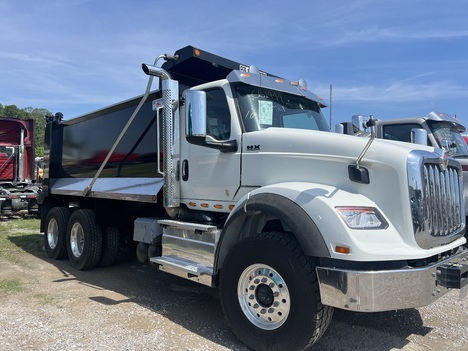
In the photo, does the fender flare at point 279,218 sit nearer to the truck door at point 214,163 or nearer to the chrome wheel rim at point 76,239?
the truck door at point 214,163

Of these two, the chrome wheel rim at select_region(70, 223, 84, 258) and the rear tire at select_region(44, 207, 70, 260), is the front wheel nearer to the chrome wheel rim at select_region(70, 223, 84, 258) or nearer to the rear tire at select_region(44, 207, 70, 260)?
the chrome wheel rim at select_region(70, 223, 84, 258)

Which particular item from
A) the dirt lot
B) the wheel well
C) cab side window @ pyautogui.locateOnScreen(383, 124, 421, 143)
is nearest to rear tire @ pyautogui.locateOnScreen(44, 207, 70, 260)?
the dirt lot

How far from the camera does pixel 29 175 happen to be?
15.1 m

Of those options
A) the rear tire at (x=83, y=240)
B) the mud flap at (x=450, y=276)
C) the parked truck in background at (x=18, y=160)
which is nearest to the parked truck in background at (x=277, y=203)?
the mud flap at (x=450, y=276)

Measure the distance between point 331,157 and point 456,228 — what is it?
1524 mm

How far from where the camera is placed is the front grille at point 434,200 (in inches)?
138

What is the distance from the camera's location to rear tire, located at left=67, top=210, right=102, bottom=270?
6.89 metres

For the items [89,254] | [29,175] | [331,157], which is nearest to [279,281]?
[331,157]

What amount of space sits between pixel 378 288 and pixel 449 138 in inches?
221

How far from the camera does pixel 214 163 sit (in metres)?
4.75

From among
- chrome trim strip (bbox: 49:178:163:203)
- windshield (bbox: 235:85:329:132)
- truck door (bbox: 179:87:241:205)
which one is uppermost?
windshield (bbox: 235:85:329:132)

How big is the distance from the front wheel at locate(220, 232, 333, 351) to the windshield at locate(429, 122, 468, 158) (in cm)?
514

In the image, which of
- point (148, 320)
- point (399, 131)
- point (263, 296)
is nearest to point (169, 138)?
point (148, 320)

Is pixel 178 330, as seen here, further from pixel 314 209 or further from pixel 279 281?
pixel 314 209
